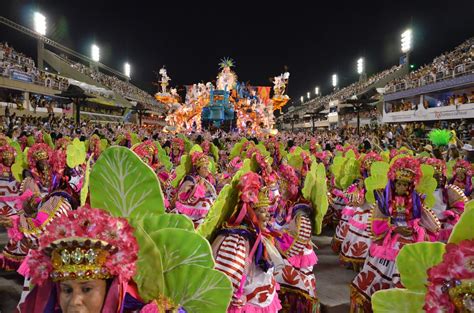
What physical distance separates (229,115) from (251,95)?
2298 mm

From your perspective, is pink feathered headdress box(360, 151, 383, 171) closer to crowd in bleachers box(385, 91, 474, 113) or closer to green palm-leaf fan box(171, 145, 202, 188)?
green palm-leaf fan box(171, 145, 202, 188)

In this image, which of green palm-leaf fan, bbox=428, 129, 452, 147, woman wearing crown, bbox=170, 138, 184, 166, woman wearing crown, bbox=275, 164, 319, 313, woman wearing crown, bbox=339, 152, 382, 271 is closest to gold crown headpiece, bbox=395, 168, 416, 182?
woman wearing crown, bbox=275, 164, 319, 313

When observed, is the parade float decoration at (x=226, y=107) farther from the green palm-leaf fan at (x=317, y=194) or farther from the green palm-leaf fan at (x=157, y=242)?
the green palm-leaf fan at (x=157, y=242)

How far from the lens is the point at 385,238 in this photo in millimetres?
4160

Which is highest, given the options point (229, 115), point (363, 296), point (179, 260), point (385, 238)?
point (229, 115)

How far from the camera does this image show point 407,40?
44750 mm

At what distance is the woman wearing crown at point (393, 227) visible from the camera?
409cm

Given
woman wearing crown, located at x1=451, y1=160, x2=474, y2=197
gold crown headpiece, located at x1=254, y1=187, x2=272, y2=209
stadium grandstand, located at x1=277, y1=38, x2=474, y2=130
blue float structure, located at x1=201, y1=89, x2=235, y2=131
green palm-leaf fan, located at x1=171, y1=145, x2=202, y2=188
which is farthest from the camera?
blue float structure, located at x1=201, y1=89, x2=235, y2=131

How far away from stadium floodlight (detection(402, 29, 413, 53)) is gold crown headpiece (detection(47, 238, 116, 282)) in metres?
45.8

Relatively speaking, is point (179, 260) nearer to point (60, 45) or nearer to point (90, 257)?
point (90, 257)

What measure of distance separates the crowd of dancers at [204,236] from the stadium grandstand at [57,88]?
1167 cm

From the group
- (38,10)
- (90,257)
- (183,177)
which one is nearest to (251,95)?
(38,10)

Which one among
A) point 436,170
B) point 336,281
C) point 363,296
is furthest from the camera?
point 336,281

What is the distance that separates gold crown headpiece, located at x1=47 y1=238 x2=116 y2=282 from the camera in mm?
1764
